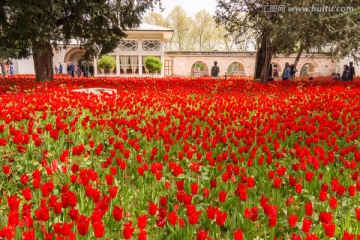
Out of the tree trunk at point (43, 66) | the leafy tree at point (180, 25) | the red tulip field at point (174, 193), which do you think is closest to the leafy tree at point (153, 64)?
the tree trunk at point (43, 66)

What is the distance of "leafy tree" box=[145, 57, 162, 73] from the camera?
31391 millimetres

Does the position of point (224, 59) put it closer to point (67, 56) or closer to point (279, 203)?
point (67, 56)

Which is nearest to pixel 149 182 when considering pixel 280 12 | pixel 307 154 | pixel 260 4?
pixel 307 154

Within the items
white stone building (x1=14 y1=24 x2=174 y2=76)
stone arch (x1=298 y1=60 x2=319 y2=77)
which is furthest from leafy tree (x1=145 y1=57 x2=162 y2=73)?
stone arch (x1=298 y1=60 x2=319 y2=77)

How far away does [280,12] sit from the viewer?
1662 cm

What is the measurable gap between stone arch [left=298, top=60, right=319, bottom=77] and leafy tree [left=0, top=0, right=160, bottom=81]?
32744mm

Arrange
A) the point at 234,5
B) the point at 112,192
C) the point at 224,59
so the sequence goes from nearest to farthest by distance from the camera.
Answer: the point at 112,192, the point at 234,5, the point at 224,59

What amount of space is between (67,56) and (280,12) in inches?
1217

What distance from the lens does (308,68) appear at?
4734 centimetres

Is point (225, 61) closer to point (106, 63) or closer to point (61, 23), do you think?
point (106, 63)

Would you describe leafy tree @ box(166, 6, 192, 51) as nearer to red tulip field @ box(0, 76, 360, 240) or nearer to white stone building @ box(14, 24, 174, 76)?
white stone building @ box(14, 24, 174, 76)

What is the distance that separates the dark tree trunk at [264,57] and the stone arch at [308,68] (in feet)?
84.6

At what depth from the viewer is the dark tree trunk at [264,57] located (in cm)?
1786

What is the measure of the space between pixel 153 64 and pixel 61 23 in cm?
1556
